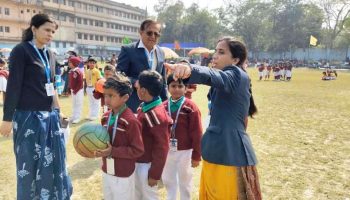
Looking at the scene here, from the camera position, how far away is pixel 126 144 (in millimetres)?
3164

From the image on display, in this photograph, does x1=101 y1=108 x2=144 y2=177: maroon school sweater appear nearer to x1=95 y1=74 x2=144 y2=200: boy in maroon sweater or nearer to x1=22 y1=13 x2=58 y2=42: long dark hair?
x1=95 y1=74 x2=144 y2=200: boy in maroon sweater

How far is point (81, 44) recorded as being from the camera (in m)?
76.7

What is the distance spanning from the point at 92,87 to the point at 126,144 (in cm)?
781

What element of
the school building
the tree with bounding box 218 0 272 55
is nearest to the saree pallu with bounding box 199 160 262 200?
the school building

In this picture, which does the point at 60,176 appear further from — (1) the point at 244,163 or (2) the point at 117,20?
(2) the point at 117,20

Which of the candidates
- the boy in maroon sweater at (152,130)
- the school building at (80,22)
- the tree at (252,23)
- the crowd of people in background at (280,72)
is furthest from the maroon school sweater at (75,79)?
the tree at (252,23)

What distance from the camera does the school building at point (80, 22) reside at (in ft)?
194

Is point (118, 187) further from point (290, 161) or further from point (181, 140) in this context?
point (290, 161)

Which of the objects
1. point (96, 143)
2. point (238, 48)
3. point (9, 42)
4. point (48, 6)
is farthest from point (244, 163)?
point (48, 6)

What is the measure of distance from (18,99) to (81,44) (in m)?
77.5

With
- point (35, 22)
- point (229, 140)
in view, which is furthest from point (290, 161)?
point (35, 22)

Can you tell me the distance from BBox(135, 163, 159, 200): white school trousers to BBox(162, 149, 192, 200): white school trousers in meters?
0.55

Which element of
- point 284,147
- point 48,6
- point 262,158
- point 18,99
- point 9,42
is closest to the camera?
point 18,99

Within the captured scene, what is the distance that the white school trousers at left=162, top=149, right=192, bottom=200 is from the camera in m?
4.00
